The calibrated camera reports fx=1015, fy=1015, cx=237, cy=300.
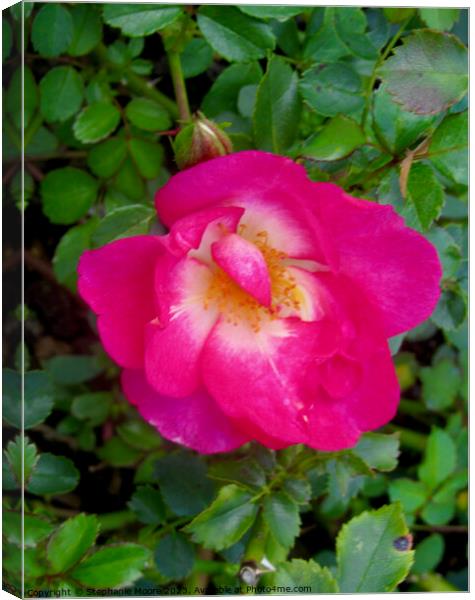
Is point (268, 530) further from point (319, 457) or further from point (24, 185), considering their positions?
point (24, 185)

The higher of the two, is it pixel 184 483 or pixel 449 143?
pixel 449 143

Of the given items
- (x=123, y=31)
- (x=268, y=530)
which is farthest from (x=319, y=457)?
(x=123, y=31)

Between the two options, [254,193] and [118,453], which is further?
[118,453]

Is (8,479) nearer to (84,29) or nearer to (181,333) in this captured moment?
(181,333)

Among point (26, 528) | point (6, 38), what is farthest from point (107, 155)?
point (26, 528)

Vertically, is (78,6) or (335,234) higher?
(78,6)

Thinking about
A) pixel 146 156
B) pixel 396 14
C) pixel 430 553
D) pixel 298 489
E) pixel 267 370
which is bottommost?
pixel 430 553

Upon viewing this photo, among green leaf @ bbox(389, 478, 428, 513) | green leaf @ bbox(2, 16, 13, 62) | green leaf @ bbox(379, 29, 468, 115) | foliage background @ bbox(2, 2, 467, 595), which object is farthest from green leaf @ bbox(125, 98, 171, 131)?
green leaf @ bbox(389, 478, 428, 513)

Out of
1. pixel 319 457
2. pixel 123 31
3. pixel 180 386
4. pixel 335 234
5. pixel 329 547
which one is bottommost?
pixel 329 547
